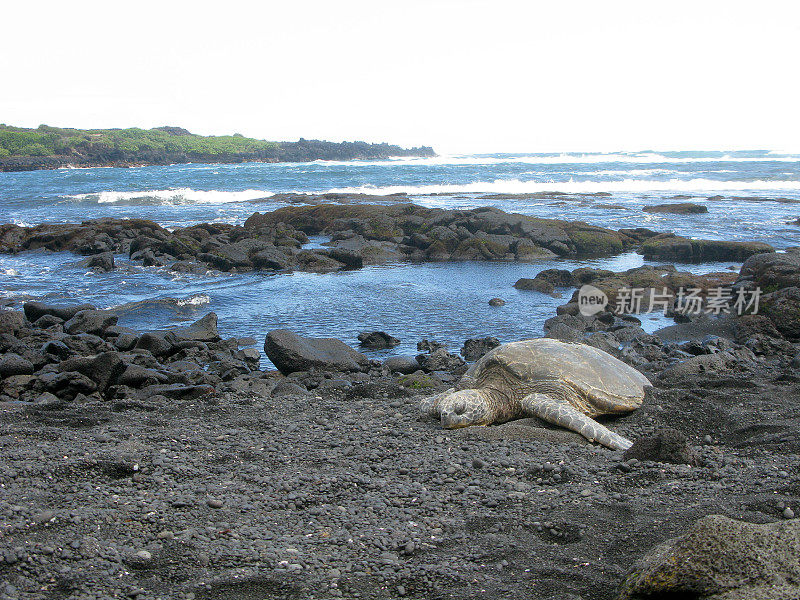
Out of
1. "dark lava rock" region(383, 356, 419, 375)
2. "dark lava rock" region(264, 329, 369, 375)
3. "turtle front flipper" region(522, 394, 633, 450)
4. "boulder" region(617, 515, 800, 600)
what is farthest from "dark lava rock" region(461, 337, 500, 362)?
"boulder" region(617, 515, 800, 600)

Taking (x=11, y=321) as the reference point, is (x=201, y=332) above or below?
below

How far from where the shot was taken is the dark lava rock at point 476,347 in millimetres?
9984

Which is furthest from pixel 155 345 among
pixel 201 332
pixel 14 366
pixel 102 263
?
pixel 102 263

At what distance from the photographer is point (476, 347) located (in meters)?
10.2

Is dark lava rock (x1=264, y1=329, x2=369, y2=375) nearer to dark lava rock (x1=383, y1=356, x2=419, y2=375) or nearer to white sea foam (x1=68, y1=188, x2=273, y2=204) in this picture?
dark lava rock (x1=383, y1=356, x2=419, y2=375)

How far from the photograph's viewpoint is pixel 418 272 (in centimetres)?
1830

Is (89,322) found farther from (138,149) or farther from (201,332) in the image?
(138,149)

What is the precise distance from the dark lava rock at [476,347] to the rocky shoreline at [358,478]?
5 centimetres

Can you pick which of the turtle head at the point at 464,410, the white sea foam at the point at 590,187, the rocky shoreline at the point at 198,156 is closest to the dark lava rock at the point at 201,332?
the turtle head at the point at 464,410

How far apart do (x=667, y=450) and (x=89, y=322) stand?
995 centimetres

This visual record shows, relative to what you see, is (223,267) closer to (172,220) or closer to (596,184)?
(172,220)

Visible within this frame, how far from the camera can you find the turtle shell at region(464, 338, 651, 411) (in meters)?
6.55

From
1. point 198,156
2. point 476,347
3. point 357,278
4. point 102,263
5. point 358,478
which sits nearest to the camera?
point 358,478

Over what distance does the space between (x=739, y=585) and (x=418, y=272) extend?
16.1 metres
